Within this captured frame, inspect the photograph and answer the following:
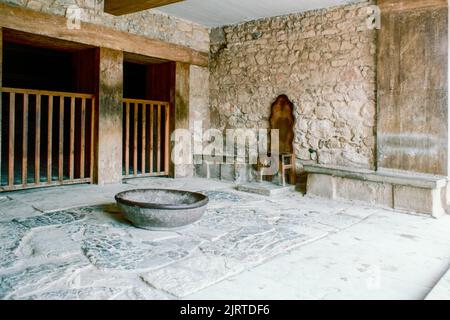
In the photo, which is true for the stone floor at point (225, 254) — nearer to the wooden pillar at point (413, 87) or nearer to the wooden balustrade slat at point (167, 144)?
the wooden pillar at point (413, 87)

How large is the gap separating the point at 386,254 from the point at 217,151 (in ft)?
14.2

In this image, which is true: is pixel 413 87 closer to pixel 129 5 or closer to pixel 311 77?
pixel 311 77

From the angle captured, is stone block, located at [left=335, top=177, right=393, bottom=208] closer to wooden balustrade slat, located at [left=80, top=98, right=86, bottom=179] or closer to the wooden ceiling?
the wooden ceiling

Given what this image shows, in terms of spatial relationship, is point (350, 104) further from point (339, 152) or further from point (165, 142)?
point (165, 142)

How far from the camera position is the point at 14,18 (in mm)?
4367

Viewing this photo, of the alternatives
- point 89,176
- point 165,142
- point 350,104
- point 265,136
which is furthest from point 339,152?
point 89,176

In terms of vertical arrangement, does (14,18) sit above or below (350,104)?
above

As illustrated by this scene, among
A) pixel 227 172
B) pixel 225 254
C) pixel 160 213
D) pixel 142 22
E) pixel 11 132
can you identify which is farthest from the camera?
pixel 227 172

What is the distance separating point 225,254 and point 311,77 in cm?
364

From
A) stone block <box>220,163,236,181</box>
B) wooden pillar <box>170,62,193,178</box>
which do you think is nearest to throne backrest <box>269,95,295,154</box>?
stone block <box>220,163,236,181</box>

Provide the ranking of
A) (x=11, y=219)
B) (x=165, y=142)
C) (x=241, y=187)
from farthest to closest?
(x=165, y=142)
(x=241, y=187)
(x=11, y=219)

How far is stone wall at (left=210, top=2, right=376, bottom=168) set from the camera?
4.94m

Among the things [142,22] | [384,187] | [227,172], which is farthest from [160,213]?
[142,22]

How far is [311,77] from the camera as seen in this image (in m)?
5.45
